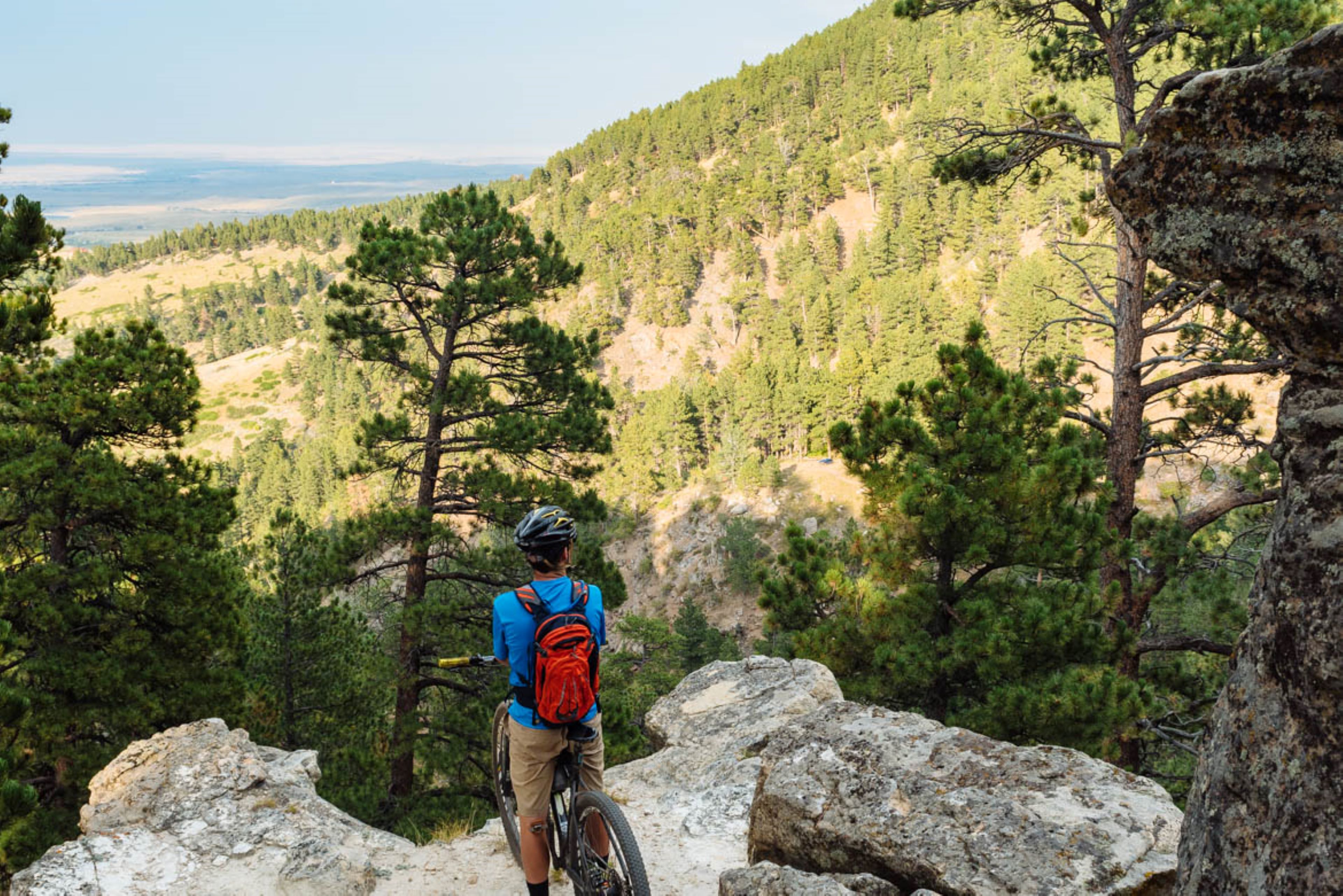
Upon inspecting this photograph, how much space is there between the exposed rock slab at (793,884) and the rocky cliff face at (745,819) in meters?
0.01

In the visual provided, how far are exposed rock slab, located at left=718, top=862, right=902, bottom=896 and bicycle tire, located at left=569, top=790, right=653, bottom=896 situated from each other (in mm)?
480

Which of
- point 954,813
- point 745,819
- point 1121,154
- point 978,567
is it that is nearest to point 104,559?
point 745,819

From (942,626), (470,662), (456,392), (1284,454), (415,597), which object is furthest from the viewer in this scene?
(456,392)

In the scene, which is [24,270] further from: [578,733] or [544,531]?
[578,733]

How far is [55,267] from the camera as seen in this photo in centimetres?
921

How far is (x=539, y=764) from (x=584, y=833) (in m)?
0.44

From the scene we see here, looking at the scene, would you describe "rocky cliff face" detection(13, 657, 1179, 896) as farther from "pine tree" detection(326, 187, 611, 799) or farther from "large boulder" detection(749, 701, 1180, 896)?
"pine tree" detection(326, 187, 611, 799)

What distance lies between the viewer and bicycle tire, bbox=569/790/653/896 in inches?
150

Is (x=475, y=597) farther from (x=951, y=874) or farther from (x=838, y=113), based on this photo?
(x=838, y=113)

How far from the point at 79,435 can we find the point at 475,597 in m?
6.02

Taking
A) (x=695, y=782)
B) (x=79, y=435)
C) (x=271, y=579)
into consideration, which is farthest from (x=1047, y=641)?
(x=271, y=579)

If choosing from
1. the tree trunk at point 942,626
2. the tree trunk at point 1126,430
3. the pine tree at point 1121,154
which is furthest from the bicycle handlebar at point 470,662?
the tree trunk at point 1126,430

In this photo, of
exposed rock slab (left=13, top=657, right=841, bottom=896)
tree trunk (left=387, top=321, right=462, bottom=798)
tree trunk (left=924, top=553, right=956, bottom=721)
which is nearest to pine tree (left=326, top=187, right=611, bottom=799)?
tree trunk (left=387, top=321, right=462, bottom=798)

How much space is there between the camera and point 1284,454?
7.98 ft
